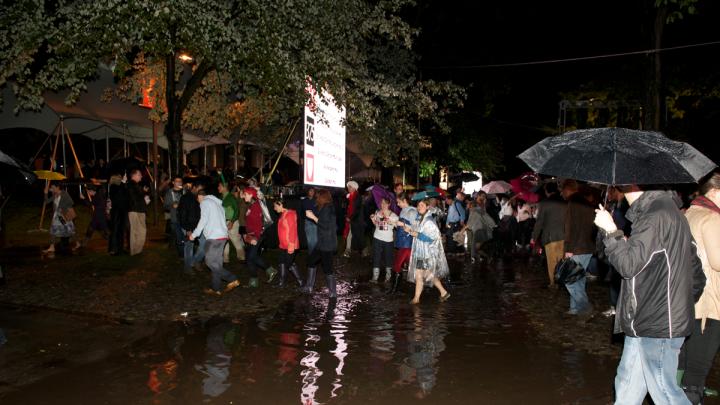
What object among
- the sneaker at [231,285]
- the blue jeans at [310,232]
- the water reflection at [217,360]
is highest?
the blue jeans at [310,232]

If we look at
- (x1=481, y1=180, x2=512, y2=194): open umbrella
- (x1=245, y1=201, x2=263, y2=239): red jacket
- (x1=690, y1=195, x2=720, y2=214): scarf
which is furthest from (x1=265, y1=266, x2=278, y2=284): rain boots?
(x1=481, y1=180, x2=512, y2=194): open umbrella

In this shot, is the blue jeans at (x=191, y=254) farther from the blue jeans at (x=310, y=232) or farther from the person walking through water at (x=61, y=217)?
the person walking through water at (x=61, y=217)

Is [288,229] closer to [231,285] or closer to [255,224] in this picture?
[255,224]

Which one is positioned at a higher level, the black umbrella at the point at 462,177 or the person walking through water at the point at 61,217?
the black umbrella at the point at 462,177

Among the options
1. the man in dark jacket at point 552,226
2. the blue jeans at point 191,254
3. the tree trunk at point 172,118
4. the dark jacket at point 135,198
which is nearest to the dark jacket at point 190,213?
the blue jeans at point 191,254

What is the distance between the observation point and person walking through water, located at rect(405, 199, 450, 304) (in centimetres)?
1087

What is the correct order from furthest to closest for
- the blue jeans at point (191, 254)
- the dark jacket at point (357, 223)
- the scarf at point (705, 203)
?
the dark jacket at point (357, 223) < the blue jeans at point (191, 254) < the scarf at point (705, 203)

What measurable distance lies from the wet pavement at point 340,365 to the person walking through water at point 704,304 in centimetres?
78

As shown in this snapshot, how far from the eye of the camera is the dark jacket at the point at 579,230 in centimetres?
1045

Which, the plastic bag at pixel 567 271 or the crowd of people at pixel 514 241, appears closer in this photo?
the crowd of people at pixel 514 241

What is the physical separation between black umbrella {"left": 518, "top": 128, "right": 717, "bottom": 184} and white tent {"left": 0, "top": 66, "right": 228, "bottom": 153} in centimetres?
1743

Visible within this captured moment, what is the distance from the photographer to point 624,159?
17.8ft

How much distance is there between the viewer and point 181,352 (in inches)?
307

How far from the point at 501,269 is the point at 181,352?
1012 centimetres
